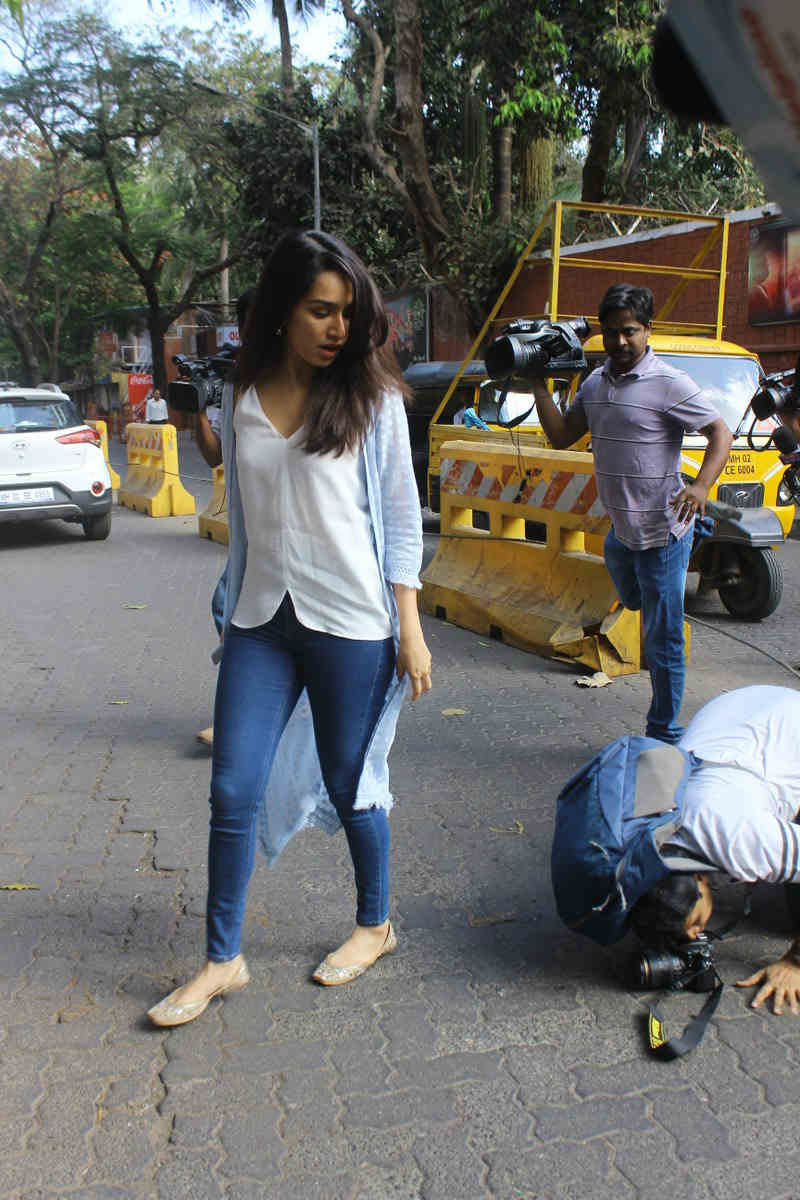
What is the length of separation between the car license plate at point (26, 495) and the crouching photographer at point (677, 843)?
9701mm

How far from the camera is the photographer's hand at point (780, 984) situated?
2.81 meters

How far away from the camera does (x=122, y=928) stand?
3.32 m

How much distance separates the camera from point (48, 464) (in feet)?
38.5

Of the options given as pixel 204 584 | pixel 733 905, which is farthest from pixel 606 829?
pixel 204 584

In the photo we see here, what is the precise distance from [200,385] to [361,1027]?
231 centimetres

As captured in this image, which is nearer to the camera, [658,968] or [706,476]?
[658,968]

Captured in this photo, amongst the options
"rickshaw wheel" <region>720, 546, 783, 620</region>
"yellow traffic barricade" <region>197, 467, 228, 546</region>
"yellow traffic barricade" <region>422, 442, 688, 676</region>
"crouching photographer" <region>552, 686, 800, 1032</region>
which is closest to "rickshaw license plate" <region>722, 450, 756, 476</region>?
"rickshaw wheel" <region>720, 546, 783, 620</region>

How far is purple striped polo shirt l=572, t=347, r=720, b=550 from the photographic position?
437 cm

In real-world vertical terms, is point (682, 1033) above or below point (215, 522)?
above

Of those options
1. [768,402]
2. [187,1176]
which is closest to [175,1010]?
[187,1176]

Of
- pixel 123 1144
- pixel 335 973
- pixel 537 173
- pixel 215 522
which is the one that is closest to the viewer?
pixel 123 1144

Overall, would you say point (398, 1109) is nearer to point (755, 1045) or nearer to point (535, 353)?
point (755, 1045)

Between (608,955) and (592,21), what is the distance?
55.8ft

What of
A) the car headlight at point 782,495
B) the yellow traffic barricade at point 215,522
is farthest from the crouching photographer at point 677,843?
the yellow traffic barricade at point 215,522
